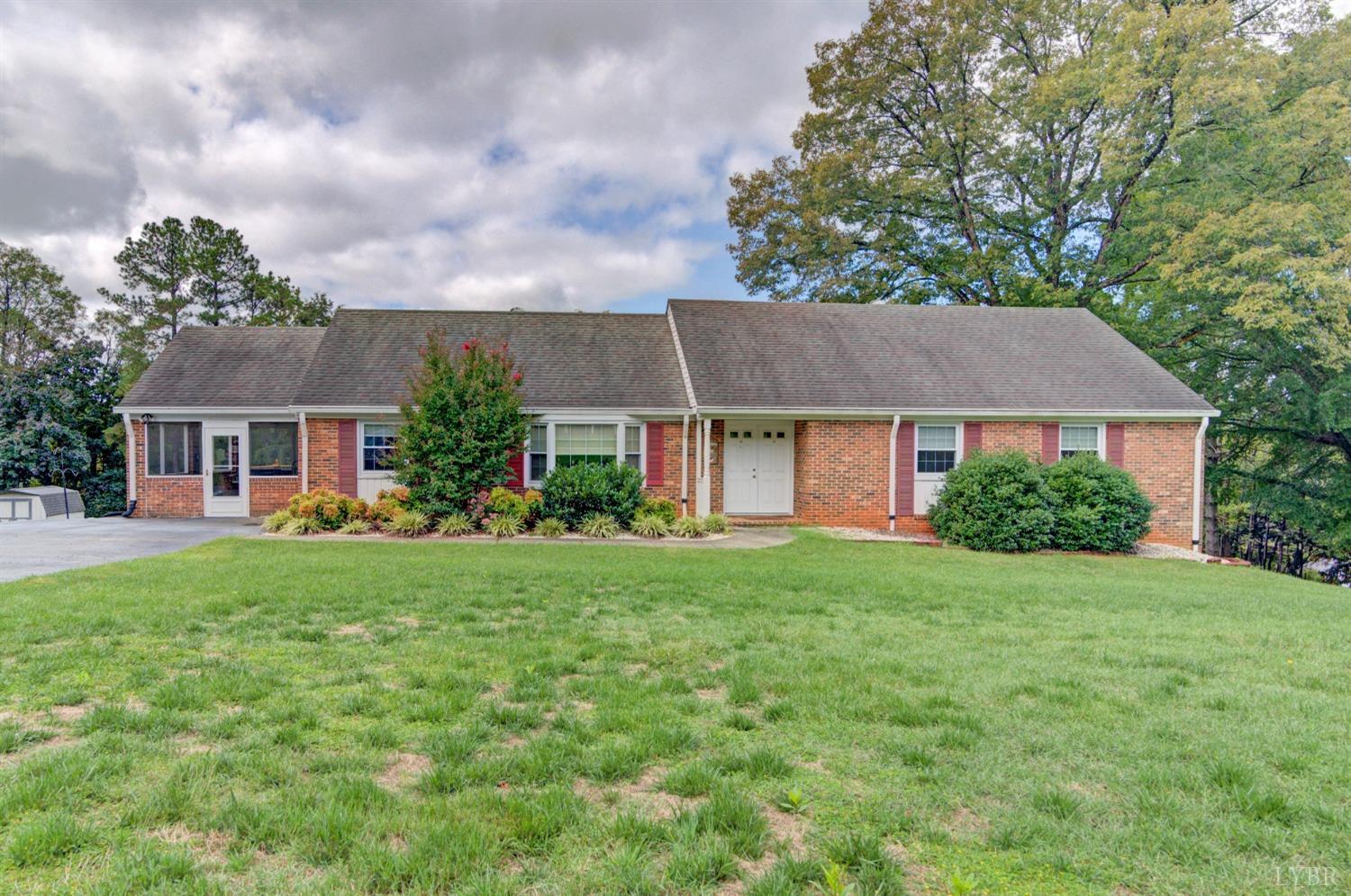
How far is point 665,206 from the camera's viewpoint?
21.4 meters

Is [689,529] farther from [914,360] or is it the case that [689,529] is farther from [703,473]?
[914,360]

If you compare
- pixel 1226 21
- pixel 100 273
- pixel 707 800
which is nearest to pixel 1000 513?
pixel 707 800

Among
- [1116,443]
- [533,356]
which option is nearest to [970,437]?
[1116,443]

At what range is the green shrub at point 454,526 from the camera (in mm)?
11453

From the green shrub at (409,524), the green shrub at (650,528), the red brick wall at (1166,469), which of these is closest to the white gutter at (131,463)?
the green shrub at (409,524)

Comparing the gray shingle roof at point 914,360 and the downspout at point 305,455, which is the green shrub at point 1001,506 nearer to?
the gray shingle roof at point 914,360

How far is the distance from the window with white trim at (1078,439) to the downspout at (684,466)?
8.29 metres

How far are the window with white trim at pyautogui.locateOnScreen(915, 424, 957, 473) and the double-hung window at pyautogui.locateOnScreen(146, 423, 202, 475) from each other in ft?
54.1

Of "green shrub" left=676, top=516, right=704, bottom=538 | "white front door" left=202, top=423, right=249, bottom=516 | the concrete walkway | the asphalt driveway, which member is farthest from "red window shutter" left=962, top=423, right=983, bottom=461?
"white front door" left=202, top=423, right=249, bottom=516

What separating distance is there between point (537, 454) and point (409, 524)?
330 centimetres

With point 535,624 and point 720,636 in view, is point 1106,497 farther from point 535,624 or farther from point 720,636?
point 535,624

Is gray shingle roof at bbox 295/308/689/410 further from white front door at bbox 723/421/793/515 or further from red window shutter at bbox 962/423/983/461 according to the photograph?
red window shutter at bbox 962/423/983/461

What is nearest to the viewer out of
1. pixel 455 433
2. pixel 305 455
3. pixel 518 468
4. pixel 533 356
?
pixel 455 433

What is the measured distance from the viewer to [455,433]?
37.9 ft
